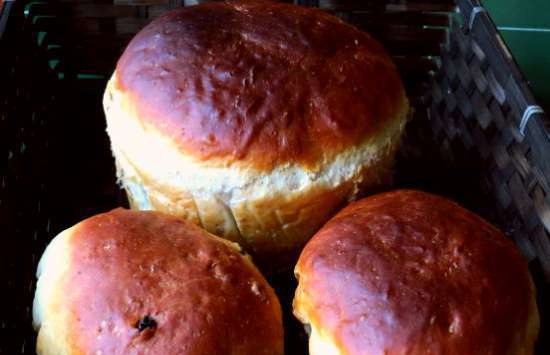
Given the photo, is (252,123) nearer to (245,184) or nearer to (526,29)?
(245,184)

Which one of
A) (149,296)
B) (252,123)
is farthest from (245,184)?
(149,296)

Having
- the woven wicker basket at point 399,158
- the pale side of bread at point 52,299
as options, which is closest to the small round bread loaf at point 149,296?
the pale side of bread at point 52,299

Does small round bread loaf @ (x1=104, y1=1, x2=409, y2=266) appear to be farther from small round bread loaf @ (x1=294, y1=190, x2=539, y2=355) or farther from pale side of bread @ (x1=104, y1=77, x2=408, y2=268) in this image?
small round bread loaf @ (x1=294, y1=190, x2=539, y2=355)

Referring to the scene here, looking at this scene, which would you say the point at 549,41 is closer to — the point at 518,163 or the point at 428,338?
the point at 518,163

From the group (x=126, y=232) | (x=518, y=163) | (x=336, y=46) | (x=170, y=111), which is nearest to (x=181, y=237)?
(x=126, y=232)

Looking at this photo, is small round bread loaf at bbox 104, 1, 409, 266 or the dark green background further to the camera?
the dark green background

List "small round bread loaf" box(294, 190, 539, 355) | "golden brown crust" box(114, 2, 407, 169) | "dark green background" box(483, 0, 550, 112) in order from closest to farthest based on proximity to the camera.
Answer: "small round bread loaf" box(294, 190, 539, 355)
"golden brown crust" box(114, 2, 407, 169)
"dark green background" box(483, 0, 550, 112)

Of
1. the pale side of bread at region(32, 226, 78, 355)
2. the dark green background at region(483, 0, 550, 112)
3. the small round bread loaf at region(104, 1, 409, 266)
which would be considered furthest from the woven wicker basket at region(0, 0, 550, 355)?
the dark green background at region(483, 0, 550, 112)

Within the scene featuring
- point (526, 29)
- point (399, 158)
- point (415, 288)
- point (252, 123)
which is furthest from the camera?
point (526, 29)
